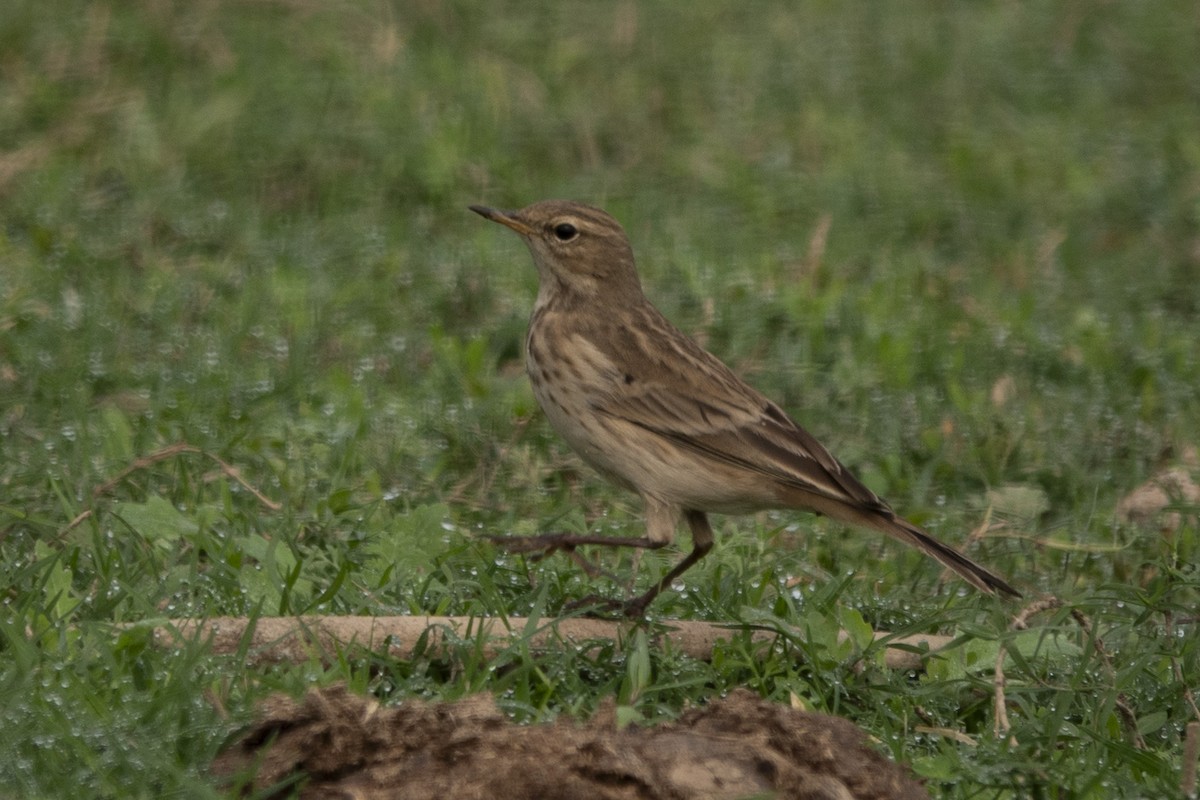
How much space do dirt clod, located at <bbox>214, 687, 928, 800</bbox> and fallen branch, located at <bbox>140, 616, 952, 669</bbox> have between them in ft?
2.31

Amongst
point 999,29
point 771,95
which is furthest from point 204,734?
point 999,29

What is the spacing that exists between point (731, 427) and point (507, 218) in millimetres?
1338

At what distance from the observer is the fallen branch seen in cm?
537

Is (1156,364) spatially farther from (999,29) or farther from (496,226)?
(999,29)

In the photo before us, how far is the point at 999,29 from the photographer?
1330 centimetres

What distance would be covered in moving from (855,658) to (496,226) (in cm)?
518

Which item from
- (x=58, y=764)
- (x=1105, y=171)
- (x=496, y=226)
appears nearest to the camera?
(x=58, y=764)

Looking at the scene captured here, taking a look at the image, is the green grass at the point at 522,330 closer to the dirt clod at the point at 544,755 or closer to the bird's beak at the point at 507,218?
the dirt clod at the point at 544,755

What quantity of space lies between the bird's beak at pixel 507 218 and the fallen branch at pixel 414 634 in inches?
74.4

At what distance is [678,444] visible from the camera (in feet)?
21.3

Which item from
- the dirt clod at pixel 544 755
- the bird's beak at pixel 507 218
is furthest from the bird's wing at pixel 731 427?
Result: the dirt clod at pixel 544 755

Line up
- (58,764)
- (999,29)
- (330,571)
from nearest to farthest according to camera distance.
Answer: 1. (58,764)
2. (330,571)
3. (999,29)

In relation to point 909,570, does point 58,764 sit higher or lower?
higher

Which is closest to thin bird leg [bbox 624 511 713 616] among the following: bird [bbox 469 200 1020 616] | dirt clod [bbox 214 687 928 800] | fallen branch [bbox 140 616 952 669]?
bird [bbox 469 200 1020 616]
